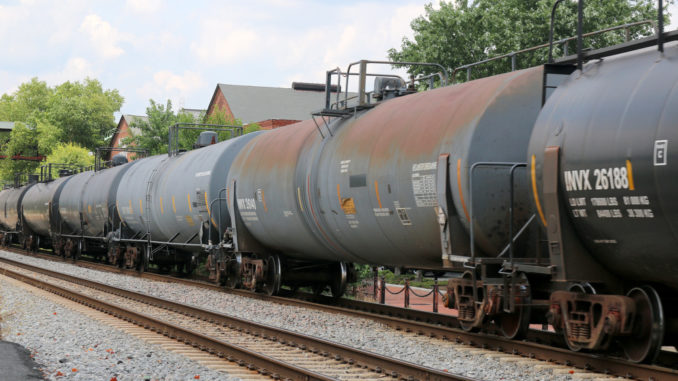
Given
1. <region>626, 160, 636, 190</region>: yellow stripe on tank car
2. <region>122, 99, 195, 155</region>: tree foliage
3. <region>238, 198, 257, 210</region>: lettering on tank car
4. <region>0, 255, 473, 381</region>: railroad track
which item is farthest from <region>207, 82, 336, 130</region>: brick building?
<region>626, 160, 636, 190</region>: yellow stripe on tank car

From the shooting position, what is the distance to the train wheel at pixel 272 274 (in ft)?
57.2

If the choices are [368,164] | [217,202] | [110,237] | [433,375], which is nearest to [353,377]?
[433,375]

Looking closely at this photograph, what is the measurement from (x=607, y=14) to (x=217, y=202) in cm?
1959

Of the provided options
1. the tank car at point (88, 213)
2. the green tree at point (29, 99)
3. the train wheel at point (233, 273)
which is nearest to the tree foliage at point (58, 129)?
the green tree at point (29, 99)

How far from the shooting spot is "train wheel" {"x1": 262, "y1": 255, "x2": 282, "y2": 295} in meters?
17.4

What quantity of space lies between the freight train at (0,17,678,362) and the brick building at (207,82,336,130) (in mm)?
49083

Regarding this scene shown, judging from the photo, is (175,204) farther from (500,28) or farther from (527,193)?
(500,28)

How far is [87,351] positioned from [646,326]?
7.42 meters

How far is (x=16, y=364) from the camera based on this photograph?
30.5ft

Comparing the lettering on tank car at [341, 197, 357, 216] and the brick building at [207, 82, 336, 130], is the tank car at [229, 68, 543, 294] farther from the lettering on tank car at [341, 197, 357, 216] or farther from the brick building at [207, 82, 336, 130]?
the brick building at [207, 82, 336, 130]

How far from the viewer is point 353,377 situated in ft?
29.2

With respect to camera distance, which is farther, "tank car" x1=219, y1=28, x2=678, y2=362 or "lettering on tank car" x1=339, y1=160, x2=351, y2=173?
"lettering on tank car" x1=339, y1=160, x2=351, y2=173

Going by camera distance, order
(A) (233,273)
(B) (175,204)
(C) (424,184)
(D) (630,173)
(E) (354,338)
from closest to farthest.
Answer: (D) (630,173), (C) (424,184), (E) (354,338), (A) (233,273), (B) (175,204)

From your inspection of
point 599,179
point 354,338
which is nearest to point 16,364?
point 354,338
